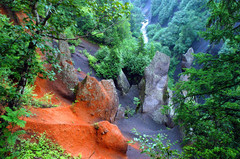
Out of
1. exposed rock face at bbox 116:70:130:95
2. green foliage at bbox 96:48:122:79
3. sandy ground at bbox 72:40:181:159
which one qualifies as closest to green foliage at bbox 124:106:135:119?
sandy ground at bbox 72:40:181:159

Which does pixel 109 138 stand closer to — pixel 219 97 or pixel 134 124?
A: pixel 219 97

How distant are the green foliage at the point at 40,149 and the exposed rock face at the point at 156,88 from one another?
9.39m

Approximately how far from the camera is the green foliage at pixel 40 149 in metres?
2.78

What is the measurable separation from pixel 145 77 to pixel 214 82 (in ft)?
35.2

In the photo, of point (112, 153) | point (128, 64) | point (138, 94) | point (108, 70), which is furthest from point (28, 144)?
point (128, 64)

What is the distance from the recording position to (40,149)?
3.02 meters

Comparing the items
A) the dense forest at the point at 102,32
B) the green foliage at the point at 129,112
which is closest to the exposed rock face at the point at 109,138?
the dense forest at the point at 102,32

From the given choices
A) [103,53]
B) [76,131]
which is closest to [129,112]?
[103,53]

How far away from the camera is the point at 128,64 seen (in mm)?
15430

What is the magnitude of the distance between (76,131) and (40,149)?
56.2 inches

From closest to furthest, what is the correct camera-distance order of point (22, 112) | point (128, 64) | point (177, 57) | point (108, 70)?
point (22, 112) < point (108, 70) < point (128, 64) < point (177, 57)

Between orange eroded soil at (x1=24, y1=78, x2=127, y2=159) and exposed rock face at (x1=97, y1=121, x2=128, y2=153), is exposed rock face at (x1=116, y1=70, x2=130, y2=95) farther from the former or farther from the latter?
exposed rock face at (x1=97, y1=121, x2=128, y2=153)

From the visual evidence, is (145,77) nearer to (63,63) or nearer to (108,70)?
(108,70)

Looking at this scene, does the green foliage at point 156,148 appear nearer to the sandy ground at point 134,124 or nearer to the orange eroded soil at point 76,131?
the orange eroded soil at point 76,131
